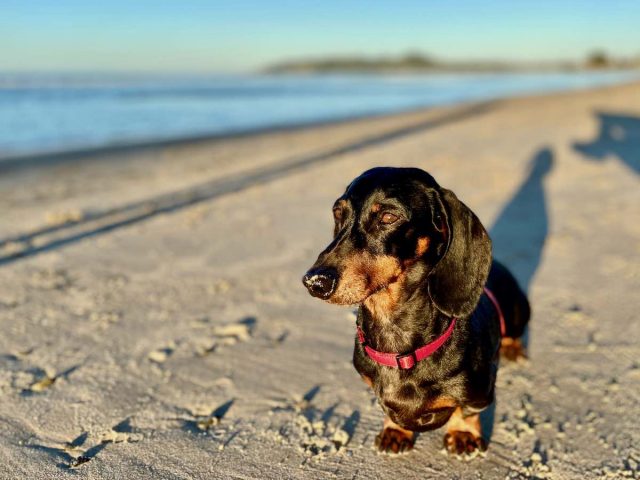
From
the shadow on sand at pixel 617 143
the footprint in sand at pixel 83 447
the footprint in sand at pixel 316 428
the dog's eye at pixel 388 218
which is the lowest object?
the footprint in sand at pixel 83 447

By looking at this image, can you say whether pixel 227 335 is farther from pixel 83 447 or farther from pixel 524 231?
pixel 524 231

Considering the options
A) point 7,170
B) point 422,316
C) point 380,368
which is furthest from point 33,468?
point 7,170

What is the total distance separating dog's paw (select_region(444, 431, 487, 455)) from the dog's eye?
3.88ft

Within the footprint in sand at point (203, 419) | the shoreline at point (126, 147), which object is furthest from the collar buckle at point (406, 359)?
the shoreline at point (126, 147)

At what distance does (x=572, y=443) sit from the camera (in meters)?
2.98

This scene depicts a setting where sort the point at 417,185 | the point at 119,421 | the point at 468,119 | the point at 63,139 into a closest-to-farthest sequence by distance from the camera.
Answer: the point at 417,185 → the point at 119,421 → the point at 63,139 → the point at 468,119

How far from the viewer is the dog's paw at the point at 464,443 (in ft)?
9.57

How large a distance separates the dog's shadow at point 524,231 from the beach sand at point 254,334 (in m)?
0.03

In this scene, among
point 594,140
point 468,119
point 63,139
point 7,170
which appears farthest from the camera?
point 468,119

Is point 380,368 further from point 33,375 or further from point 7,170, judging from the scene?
point 7,170

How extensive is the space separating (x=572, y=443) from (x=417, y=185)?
154cm

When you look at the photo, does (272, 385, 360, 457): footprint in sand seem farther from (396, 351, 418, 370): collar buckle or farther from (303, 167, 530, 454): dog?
(396, 351, 418, 370): collar buckle

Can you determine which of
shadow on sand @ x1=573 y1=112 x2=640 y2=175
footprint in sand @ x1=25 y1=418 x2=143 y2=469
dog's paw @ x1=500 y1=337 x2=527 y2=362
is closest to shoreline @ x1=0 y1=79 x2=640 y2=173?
shadow on sand @ x1=573 y1=112 x2=640 y2=175

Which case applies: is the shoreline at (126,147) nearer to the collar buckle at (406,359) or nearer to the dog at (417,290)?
the dog at (417,290)
